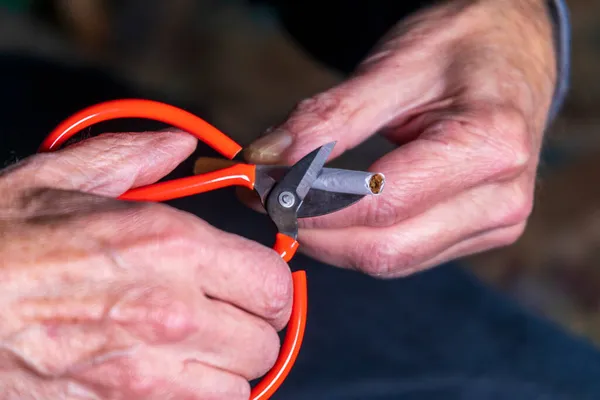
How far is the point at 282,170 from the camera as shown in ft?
1.90

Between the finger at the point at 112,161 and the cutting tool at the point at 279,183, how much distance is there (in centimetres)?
3

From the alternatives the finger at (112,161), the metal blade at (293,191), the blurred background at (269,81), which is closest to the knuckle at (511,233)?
the metal blade at (293,191)

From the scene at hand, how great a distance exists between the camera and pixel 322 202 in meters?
0.57

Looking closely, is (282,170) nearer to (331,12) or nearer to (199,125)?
(199,125)

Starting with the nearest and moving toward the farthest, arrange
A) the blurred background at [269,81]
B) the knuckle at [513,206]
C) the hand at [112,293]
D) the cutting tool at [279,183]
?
1. the hand at [112,293]
2. the cutting tool at [279,183]
3. the knuckle at [513,206]
4. the blurred background at [269,81]

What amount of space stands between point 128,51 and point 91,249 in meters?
1.61

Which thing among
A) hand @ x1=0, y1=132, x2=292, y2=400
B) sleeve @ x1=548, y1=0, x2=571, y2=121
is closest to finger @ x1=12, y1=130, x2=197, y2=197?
hand @ x1=0, y1=132, x2=292, y2=400

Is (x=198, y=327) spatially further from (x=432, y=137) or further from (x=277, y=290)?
(x=432, y=137)

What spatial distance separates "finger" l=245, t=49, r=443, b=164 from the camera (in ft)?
1.93

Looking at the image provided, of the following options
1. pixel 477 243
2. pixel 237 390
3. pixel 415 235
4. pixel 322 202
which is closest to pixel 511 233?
pixel 477 243

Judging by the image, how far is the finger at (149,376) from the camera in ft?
1.45

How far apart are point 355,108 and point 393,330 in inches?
14.1

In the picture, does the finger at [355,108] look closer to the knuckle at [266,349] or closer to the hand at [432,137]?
the hand at [432,137]

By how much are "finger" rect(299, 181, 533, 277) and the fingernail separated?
87mm
